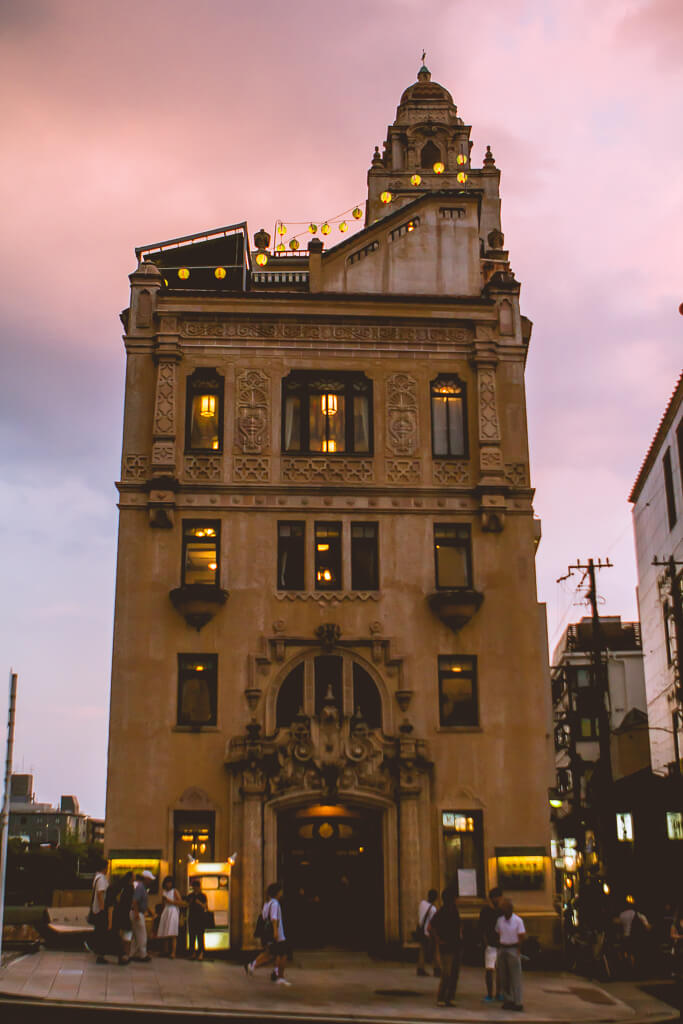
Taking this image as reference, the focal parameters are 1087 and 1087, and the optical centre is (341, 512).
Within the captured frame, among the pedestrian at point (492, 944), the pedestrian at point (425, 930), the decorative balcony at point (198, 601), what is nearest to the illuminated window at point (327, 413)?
the decorative balcony at point (198, 601)

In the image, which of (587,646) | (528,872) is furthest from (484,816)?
(587,646)

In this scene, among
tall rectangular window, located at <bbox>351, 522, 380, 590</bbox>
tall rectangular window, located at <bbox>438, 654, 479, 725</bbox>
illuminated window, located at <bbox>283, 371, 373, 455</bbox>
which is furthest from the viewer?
illuminated window, located at <bbox>283, 371, 373, 455</bbox>

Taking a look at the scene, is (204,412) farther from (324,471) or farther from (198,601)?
(198,601)

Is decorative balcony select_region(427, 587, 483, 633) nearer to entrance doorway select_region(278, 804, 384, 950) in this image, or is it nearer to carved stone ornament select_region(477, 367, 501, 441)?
carved stone ornament select_region(477, 367, 501, 441)

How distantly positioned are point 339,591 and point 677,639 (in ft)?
72.3

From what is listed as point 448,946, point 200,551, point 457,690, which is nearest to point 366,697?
point 457,690

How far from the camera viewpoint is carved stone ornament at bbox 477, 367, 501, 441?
1329 inches

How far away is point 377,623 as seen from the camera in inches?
1261

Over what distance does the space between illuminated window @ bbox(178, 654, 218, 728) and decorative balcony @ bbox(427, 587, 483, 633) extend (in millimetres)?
6668

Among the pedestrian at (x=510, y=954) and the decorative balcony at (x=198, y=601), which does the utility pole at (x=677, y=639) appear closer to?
the decorative balcony at (x=198, y=601)

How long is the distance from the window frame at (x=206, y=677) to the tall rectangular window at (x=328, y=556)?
3.84m

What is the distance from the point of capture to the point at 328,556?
32.9 metres

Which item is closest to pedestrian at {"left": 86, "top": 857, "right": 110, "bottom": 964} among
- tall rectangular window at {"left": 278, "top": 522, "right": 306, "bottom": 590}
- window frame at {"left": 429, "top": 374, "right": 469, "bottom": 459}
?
tall rectangular window at {"left": 278, "top": 522, "right": 306, "bottom": 590}

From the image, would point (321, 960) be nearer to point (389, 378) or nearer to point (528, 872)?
point (528, 872)
